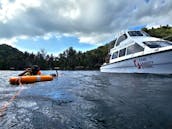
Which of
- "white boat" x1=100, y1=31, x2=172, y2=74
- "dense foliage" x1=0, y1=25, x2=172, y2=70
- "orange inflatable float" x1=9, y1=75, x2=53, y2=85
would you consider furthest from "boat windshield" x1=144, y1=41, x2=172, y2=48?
"dense foliage" x1=0, y1=25, x2=172, y2=70

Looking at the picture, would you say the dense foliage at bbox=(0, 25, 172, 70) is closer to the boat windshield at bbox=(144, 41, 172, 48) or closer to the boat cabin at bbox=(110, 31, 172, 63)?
the boat cabin at bbox=(110, 31, 172, 63)

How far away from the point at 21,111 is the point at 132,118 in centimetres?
286

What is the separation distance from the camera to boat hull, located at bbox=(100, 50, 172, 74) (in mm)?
11164

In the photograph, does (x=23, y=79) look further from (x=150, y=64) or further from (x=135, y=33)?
(x=135, y=33)

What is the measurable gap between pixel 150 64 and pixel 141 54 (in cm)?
109

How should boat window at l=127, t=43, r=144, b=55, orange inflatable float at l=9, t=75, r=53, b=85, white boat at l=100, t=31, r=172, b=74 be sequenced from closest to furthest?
white boat at l=100, t=31, r=172, b=74 < orange inflatable float at l=9, t=75, r=53, b=85 < boat window at l=127, t=43, r=144, b=55

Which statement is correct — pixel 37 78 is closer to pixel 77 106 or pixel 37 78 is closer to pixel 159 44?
pixel 77 106

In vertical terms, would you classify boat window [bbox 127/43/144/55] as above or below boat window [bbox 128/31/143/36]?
below

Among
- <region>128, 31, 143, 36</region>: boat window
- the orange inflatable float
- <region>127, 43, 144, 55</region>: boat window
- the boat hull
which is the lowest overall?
the orange inflatable float

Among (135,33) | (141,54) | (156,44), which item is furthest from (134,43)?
(135,33)

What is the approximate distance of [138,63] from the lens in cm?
1359

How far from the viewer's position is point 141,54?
1310 cm

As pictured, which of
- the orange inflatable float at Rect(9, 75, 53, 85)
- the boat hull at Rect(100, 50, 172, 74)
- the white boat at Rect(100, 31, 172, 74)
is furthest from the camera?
the orange inflatable float at Rect(9, 75, 53, 85)

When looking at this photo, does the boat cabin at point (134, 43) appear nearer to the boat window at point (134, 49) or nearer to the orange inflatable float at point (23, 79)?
the boat window at point (134, 49)
